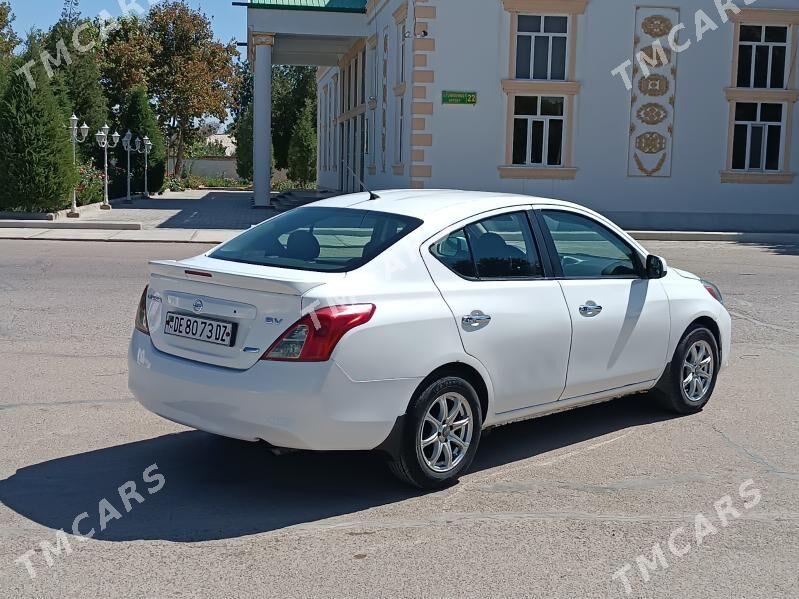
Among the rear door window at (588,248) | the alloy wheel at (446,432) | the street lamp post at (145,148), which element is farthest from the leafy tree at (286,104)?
the alloy wheel at (446,432)

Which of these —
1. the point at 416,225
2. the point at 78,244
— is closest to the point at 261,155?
the point at 78,244

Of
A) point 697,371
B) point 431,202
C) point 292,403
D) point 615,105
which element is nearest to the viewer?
point 292,403

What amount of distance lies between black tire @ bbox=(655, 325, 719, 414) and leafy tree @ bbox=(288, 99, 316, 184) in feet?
195

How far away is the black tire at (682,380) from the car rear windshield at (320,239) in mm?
2350

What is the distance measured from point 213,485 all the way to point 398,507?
3.37 ft

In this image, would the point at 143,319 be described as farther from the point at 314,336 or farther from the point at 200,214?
the point at 200,214

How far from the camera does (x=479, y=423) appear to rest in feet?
18.6

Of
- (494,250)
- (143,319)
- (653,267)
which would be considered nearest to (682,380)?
(653,267)

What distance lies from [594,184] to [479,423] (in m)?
23.7

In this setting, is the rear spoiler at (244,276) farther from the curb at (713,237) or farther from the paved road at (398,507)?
the curb at (713,237)

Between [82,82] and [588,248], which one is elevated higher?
[82,82]

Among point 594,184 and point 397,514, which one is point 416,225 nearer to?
point 397,514

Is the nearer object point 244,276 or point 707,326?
point 244,276

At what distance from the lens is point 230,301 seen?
5.32m
